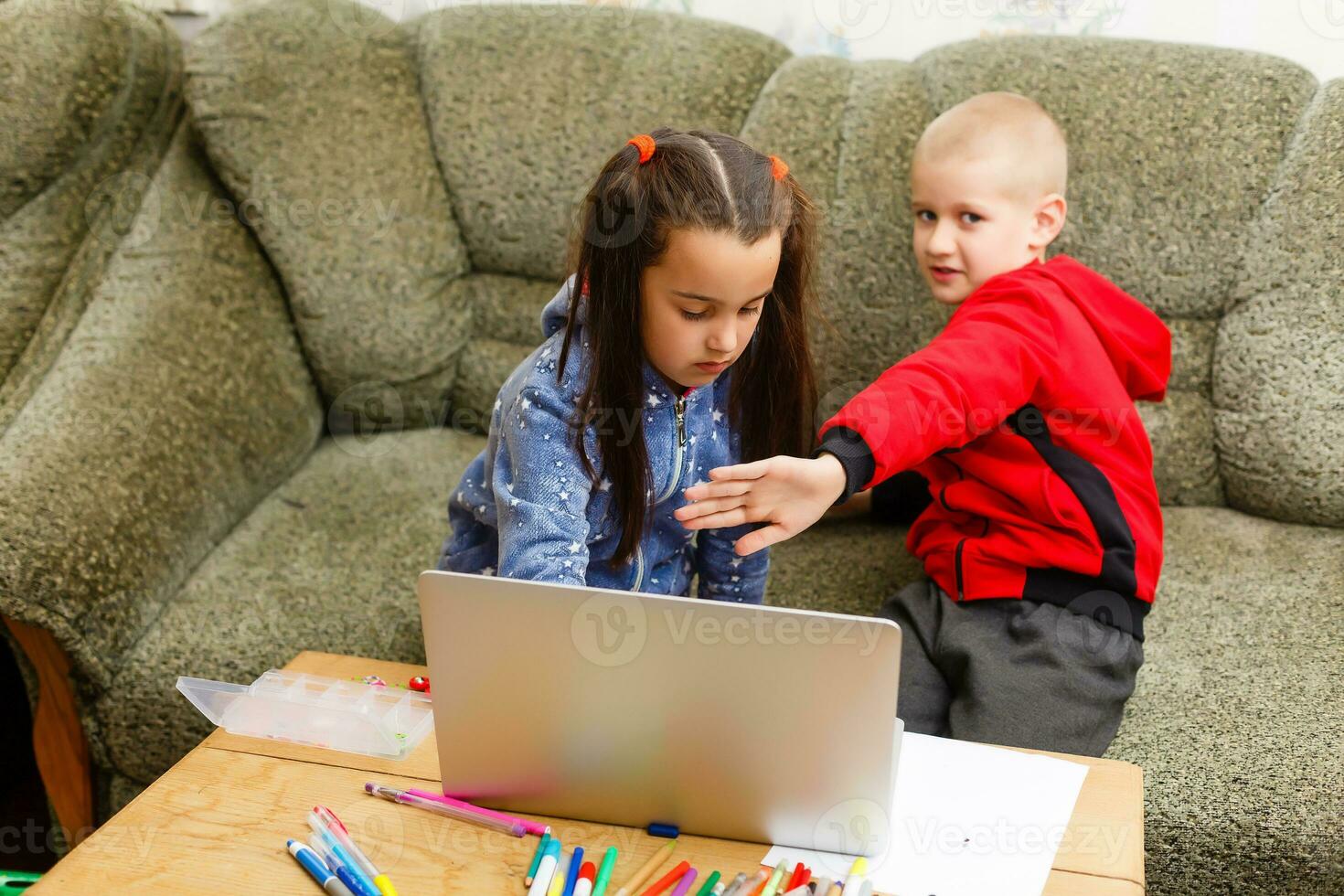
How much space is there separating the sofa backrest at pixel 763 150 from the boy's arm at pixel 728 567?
482mm

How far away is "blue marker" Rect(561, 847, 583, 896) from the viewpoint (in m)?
0.77

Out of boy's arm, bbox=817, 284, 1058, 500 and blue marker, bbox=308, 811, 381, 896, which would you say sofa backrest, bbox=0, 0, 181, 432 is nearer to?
blue marker, bbox=308, 811, 381, 896

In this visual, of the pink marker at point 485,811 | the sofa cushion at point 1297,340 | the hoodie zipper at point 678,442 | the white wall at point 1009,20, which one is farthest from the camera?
the white wall at point 1009,20

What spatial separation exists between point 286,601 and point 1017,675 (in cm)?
88

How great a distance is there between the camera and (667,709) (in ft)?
2.55

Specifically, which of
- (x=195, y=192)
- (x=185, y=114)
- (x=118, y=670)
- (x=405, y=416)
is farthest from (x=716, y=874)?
(x=185, y=114)

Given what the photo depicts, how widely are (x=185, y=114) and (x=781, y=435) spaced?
1.18m

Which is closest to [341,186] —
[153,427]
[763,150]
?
[153,427]

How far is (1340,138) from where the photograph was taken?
1470mm

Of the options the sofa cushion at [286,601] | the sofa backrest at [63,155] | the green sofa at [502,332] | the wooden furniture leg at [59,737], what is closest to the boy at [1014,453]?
the green sofa at [502,332]

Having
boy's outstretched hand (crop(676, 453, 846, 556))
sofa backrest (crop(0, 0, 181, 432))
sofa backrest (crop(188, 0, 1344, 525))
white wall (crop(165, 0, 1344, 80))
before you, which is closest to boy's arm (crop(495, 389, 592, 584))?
boy's outstretched hand (crop(676, 453, 846, 556))

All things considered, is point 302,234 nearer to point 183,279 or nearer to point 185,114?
point 183,279

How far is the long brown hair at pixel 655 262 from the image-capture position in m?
0.94

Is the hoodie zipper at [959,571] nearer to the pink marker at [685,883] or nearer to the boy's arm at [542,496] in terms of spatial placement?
the boy's arm at [542,496]
